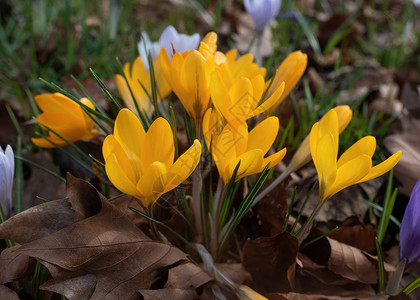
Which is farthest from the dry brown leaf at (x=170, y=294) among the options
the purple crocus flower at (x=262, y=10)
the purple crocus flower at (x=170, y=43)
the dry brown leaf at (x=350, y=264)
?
the purple crocus flower at (x=262, y=10)

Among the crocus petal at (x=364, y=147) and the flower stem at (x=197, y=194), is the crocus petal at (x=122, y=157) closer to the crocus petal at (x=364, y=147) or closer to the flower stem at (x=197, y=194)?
the flower stem at (x=197, y=194)

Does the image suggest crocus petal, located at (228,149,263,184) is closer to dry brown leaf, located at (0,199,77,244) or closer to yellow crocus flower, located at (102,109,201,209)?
yellow crocus flower, located at (102,109,201,209)

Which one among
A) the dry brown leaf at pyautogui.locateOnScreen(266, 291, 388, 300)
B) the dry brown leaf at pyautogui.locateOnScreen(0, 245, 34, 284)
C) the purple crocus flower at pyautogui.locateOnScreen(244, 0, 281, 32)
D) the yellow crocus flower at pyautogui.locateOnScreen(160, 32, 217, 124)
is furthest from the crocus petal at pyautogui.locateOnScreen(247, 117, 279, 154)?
the purple crocus flower at pyautogui.locateOnScreen(244, 0, 281, 32)

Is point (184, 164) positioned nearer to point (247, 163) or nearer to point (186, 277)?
point (247, 163)

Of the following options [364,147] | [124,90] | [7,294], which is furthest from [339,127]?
[7,294]

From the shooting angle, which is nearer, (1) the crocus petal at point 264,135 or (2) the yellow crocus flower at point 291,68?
(1) the crocus petal at point 264,135

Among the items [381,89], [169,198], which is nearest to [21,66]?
[169,198]

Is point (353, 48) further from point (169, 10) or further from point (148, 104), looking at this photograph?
point (148, 104)
